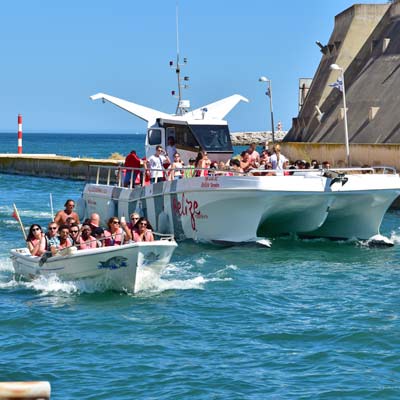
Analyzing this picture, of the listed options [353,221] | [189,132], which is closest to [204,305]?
[353,221]

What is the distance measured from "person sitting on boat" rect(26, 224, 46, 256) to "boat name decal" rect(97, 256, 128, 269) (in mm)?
1427

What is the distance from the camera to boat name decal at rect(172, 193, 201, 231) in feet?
73.7

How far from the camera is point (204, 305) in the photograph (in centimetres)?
1566

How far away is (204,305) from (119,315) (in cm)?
154

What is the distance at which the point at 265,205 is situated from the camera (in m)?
21.4

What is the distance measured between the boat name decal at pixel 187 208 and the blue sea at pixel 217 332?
6.13 ft

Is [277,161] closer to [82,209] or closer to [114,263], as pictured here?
[82,209]

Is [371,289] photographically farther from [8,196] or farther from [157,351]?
[8,196]

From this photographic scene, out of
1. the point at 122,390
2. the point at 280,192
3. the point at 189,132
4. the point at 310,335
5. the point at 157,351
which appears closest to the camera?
the point at 122,390

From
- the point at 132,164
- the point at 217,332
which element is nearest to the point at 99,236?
the point at 217,332

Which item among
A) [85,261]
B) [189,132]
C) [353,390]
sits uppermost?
[189,132]

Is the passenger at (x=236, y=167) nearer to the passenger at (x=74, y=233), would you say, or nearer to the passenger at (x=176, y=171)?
the passenger at (x=176, y=171)

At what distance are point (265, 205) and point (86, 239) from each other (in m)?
5.74

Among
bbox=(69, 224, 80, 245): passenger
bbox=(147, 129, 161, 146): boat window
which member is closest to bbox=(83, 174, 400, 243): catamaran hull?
bbox=(147, 129, 161, 146): boat window
